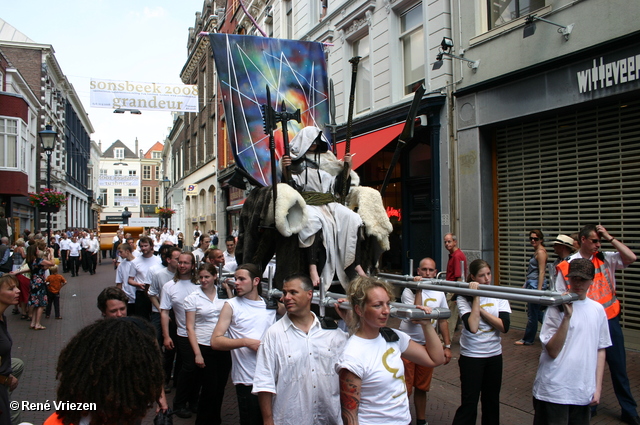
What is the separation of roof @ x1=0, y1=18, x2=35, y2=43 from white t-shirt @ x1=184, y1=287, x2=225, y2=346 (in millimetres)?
35686

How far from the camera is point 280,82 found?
6246 mm

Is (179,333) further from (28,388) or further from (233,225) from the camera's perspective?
(233,225)

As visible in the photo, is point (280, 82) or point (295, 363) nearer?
point (295, 363)

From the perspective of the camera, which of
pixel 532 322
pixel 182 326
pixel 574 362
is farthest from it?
pixel 532 322

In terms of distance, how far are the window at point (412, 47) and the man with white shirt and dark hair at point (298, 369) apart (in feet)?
30.8

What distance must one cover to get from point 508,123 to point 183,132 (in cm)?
3572

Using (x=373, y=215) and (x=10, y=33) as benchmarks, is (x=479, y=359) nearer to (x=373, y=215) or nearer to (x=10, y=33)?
(x=373, y=215)

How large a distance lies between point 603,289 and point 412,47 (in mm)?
8667

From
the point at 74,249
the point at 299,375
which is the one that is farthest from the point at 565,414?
the point at 74,249

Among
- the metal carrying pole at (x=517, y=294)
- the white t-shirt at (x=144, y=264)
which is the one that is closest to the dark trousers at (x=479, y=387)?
the metal carrying pole at (x=517, y=294)

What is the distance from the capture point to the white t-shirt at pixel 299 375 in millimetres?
3092

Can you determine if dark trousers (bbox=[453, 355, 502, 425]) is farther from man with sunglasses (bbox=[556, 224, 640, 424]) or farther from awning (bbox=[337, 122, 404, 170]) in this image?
awning (bbox=[337, 122, 404, 170])

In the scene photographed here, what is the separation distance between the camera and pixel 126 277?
7.96 m

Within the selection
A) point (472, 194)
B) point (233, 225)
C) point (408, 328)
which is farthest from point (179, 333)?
point (233, 225)
